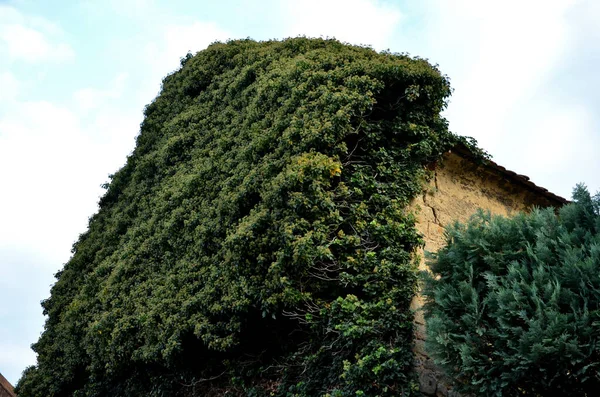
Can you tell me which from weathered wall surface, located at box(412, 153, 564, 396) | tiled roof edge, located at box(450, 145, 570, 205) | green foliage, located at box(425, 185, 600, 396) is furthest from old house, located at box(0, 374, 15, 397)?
tiled roof edge, located at box(450, 145, 570, 205)

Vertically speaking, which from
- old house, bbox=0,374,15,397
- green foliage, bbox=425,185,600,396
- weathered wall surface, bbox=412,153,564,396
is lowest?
green foliage, bbox=425,185,600,396

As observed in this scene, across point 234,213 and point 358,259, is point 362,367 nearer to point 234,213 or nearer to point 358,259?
point 358,259

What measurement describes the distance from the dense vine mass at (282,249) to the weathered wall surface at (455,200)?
9.8 inches

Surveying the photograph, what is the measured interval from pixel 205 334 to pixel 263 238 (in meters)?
1.78

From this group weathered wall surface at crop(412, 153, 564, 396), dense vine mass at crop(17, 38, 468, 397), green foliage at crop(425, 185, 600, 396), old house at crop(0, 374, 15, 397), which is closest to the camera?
green foliage at crop(425, 185, 600, 396)

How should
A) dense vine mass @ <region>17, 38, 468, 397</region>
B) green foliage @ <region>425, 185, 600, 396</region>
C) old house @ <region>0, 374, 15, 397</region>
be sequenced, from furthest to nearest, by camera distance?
old house @ <region>0, 374, 15, 397</region> < dense vine mass @ <region>17, 38, 468, 397</region> < green foliage @ <region>425, 185, 600, 396</region>

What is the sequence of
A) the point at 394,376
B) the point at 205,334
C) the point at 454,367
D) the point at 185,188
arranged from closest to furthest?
the point at 454,367, the point at 394,376, the point at 205,334, the point at 185,188

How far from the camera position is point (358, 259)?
7.86 metres

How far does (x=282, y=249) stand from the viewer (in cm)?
786

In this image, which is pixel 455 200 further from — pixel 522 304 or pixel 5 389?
pixel 5 389

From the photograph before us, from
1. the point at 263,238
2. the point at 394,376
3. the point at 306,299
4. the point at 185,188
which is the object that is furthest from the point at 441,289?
the point at 185,188

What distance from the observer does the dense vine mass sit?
7.66 meters

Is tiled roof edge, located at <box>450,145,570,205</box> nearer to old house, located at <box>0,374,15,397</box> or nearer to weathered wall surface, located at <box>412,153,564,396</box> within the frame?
→ weathered wall surface, located at <box>412,153,564,396</box>

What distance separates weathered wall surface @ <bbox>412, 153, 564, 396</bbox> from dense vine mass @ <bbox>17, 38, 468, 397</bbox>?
0.25 m
